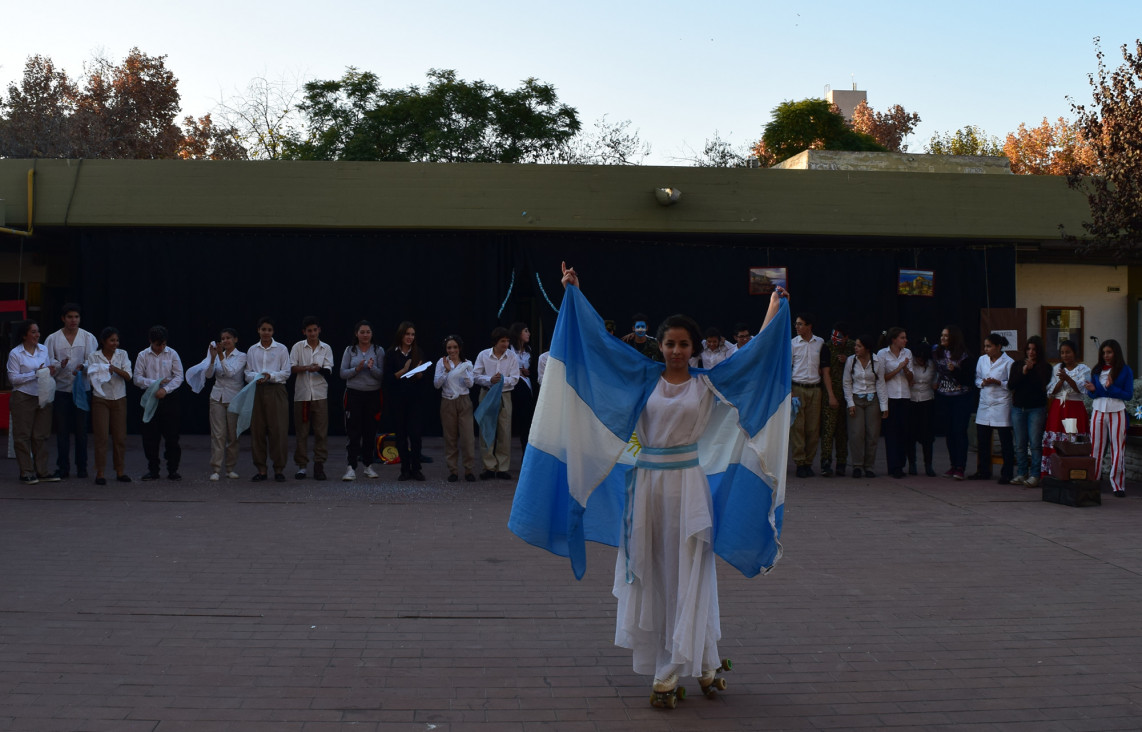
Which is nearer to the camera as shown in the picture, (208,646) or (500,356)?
(208,646)

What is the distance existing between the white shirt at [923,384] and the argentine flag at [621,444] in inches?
332

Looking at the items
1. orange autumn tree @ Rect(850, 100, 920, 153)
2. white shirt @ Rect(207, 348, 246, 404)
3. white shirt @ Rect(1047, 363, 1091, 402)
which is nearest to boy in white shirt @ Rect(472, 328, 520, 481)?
white shirt @ Rect(207, 348, 246, 404)

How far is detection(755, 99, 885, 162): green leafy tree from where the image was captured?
44.5 m

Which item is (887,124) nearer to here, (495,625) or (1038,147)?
(1038,147)

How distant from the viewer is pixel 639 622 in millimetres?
5031

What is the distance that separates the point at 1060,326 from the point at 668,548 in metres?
17.0

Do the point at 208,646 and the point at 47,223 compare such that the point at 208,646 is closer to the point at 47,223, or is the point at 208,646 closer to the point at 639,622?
the point at 639,622

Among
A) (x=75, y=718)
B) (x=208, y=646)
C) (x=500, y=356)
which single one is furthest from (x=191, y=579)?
(x=500, y=356)

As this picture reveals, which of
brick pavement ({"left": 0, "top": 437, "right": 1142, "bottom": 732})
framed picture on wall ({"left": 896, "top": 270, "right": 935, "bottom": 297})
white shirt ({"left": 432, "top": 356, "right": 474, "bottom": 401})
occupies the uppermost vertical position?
framed picture on wall ({"left": 896, "top": 270, "right": 935, "bottom": 297})

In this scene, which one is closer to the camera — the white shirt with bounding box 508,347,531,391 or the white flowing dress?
the white flowing dress

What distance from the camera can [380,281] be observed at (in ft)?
55.1

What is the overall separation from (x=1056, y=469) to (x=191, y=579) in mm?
8665

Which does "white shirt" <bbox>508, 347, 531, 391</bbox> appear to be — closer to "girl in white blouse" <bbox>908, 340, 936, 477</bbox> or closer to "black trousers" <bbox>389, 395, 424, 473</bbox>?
"black trousers" <bbox>389, 395, 424, 473</bbox>

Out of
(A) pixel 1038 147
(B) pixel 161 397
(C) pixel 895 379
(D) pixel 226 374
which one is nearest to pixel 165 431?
(B) pixel 161 397
